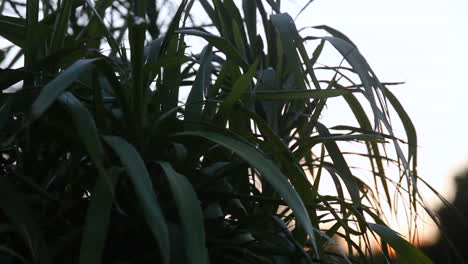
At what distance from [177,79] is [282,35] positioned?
0.42ft

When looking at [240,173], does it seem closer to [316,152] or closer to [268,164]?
[268,164]

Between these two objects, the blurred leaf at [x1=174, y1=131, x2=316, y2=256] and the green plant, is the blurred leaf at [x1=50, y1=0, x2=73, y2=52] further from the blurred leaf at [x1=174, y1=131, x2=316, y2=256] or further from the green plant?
the blurred leaf at [x1=174, y1=131, x2=316, y2=256]

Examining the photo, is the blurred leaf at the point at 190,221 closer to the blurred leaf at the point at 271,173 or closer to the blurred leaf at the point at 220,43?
the blurred leaf at the point at 271,173

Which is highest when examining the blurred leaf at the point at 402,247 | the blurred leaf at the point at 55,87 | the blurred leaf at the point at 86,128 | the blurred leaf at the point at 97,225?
the blurred leaf at the point at 55,87

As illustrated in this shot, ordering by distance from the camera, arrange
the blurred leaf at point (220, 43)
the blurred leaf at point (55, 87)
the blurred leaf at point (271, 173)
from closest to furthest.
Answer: the blurred leaf at point (55, 87), the blurred leaf at point (271, 173), the blurred leaf at point (220, 43)

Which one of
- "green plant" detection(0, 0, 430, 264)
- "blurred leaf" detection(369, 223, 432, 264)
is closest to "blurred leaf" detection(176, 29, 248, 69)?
"green plant" detection(0, 0, 430, 264)

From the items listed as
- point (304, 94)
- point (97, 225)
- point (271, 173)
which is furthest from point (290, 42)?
point (97, 225)

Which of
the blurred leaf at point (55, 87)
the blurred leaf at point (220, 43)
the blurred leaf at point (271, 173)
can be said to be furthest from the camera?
the blurred leaf at point (220, 43)

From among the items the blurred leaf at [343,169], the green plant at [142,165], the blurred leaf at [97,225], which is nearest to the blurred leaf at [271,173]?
the green plant at [142,165]

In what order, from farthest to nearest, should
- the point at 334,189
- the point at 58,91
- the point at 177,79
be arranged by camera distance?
the point at 334,189 < the point at 177,79 < the point at 58,91

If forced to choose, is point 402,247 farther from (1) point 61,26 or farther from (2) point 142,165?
(1) point 61,26

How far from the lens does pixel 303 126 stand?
89 cm

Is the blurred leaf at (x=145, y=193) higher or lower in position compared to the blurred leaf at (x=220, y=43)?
lower

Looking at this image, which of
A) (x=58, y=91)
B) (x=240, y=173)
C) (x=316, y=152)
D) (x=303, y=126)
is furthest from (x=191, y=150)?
(x=316, y=152)
